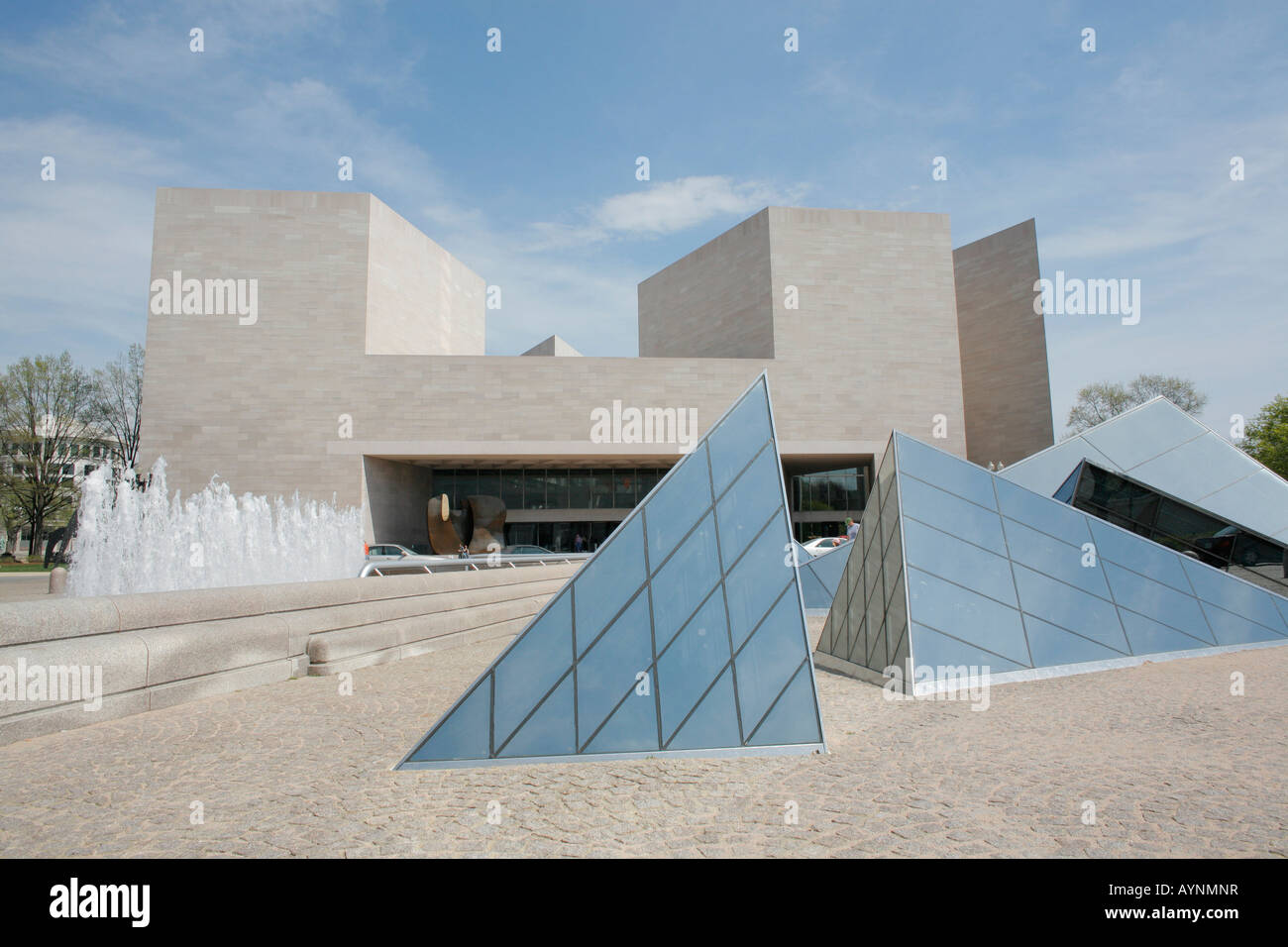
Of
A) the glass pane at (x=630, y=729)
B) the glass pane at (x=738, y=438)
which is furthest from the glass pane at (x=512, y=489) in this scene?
the glass pane at (x=630, y=729)

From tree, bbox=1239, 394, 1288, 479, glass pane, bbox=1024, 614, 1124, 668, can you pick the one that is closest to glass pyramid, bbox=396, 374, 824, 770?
glass pane, bbox=1024, 614, 1124, 668

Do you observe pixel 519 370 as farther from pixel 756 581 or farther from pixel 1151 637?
pixel 756 581

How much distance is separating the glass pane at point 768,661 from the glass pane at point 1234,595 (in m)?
9.09

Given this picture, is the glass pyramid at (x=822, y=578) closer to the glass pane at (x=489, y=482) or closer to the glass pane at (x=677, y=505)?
the glass pane at (x=677, y=505)

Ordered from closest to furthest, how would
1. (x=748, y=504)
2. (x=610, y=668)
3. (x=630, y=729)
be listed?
1. (x=630, y=729)
2. (x=610, y=668)
3. (x=748, y=504)

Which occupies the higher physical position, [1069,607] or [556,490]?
[556,490]

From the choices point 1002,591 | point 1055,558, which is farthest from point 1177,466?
point 1002,591

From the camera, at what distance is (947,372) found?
4169 cm

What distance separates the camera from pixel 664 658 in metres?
6.77

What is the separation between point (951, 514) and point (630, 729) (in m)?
6.53

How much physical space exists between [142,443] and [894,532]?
37468 mm

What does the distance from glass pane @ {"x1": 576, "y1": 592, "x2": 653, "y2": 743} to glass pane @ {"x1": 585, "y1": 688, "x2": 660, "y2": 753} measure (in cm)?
8

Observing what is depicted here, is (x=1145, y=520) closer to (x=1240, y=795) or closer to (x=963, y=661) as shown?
(x=963, y=661)
